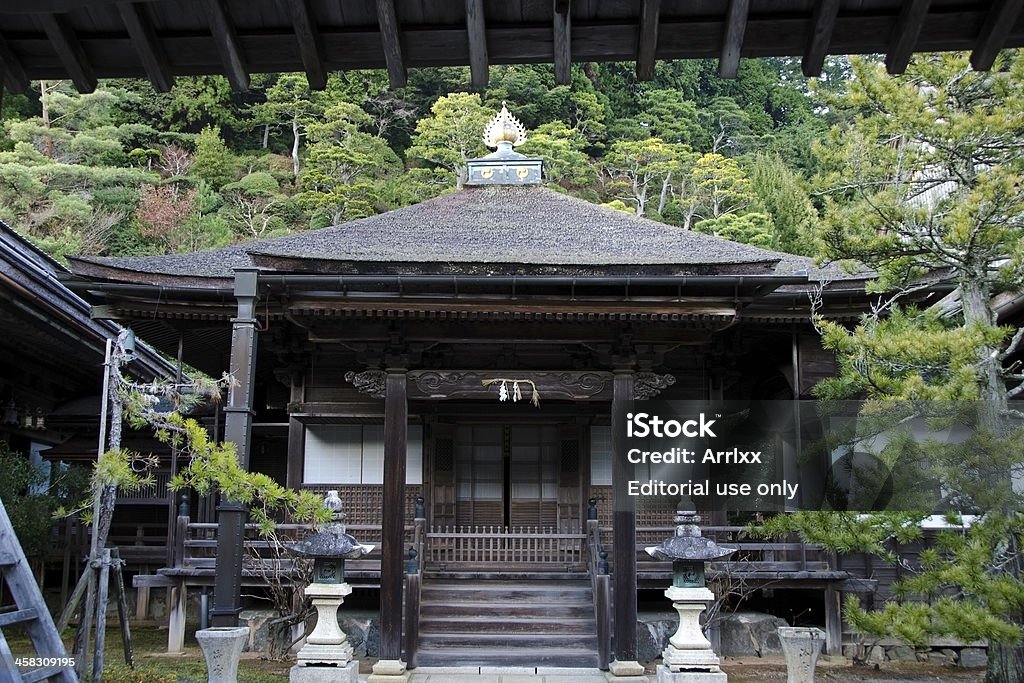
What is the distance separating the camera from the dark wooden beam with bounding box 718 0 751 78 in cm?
385

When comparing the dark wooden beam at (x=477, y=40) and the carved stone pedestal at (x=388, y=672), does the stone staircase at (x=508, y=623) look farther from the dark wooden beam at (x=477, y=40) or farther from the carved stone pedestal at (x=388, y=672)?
the dark wooden beam at (x=477, y=40)

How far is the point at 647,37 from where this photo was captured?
3934mm

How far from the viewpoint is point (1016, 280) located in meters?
7.78

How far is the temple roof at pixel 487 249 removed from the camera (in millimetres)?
10930

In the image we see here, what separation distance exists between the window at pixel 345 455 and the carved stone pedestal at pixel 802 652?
6115 mm

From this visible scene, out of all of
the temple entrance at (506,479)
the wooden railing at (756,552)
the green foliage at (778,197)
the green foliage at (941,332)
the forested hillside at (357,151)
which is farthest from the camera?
the green foliage at (778,197)

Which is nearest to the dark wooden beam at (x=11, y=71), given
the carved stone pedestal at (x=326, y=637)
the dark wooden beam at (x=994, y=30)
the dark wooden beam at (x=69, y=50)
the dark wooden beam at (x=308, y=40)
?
the dark wooden beam at (x=69, y=50)

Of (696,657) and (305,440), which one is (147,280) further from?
(696,657)

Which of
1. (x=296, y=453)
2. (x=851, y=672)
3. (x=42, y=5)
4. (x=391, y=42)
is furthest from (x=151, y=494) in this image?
(x=391, y=42)

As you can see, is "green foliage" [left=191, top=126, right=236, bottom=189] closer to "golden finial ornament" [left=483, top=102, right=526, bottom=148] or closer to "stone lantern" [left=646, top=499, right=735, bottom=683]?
"golden finial ornament" [left=483, top=102, right=526, bottom=148]

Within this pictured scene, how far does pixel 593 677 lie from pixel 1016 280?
621 centimetres

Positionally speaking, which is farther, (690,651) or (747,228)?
(747,228)

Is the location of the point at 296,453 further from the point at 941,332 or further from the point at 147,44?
the point at 147,44

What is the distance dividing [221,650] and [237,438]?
2.16m
